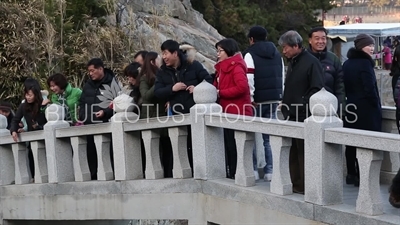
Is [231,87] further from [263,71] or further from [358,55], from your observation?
[358,55]

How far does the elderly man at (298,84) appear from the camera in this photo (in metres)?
7.11

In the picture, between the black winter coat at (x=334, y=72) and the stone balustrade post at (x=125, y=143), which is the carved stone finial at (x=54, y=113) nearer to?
the stone balustrade post at (x=125, y=143)

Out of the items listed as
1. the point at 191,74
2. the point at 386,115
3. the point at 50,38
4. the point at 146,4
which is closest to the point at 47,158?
the point at 191,74

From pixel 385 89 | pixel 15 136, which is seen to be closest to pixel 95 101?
pixel 15 136

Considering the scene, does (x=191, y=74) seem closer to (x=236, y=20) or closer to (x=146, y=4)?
(x=146, y=4)

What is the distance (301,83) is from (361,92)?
98cm

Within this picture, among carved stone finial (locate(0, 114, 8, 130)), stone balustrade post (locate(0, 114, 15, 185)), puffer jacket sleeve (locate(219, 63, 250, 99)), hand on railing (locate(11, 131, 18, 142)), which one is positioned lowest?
stone balustrade post (locate(0, 114, 15, 185))

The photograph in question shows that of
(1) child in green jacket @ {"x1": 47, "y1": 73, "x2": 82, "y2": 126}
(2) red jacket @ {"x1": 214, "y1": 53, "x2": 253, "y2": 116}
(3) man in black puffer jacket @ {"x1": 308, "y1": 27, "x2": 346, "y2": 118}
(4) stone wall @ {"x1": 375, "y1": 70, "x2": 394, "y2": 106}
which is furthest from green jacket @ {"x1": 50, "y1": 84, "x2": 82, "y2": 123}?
(4) stone wall @ {"x1": 375, "y1": 70, "x2": 394, "y2": 106}

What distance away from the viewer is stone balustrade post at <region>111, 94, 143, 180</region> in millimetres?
8648

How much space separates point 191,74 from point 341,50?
17060 mm

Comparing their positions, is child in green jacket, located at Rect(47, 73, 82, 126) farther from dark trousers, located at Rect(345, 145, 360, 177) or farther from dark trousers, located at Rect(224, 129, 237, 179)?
dark trousers, located at Rect(345, 145, 360, 177)

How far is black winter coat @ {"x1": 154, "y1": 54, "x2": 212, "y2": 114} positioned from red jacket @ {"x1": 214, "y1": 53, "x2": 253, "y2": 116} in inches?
9.2

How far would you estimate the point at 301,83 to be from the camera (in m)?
7.22

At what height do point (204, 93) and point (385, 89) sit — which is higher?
point (204, 93)
